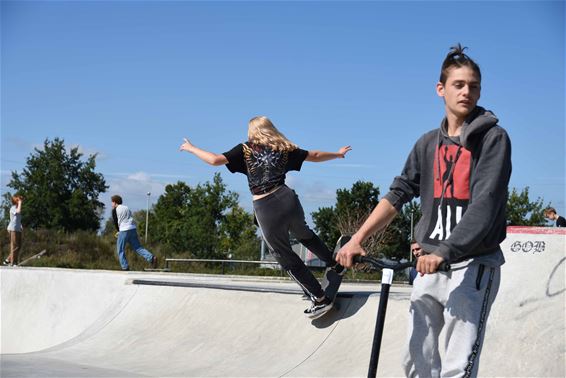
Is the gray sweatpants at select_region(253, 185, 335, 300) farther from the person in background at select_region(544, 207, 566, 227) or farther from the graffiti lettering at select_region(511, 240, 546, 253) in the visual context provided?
the person in background at select_region(544, 207, 566, 227)

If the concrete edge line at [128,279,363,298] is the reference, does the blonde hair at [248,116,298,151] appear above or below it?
above

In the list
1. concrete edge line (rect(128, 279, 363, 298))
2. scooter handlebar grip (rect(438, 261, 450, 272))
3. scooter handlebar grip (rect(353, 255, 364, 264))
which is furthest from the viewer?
concrete edge line (rect(128, 279, 363, 298))

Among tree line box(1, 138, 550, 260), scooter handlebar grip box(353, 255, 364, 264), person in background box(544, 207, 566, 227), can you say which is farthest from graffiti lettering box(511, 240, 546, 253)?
tree line box(1, 138, 550, 260)

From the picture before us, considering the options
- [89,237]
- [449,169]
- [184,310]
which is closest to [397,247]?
[89,237]

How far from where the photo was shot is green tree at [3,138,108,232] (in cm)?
5134

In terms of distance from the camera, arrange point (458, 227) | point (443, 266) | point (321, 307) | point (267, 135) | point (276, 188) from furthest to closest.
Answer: point (321, 307) → point (267, 135) → point (276, 188) → point (458, 227) → point (443, 266)

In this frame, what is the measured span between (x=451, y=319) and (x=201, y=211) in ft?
199

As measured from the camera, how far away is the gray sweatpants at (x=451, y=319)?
116 inches

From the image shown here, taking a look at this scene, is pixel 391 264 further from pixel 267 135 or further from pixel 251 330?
pixel 251 330

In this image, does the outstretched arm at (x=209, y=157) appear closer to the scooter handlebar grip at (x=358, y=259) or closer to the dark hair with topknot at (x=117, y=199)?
the scooter handlebar grip at (x=358, y=259)

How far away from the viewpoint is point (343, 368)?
5.34 meters

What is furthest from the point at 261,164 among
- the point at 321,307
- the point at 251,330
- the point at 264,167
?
the point at 251,330

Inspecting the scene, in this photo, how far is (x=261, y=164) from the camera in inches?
225

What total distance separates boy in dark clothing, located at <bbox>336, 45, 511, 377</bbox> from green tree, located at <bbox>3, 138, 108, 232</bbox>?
49862mm
